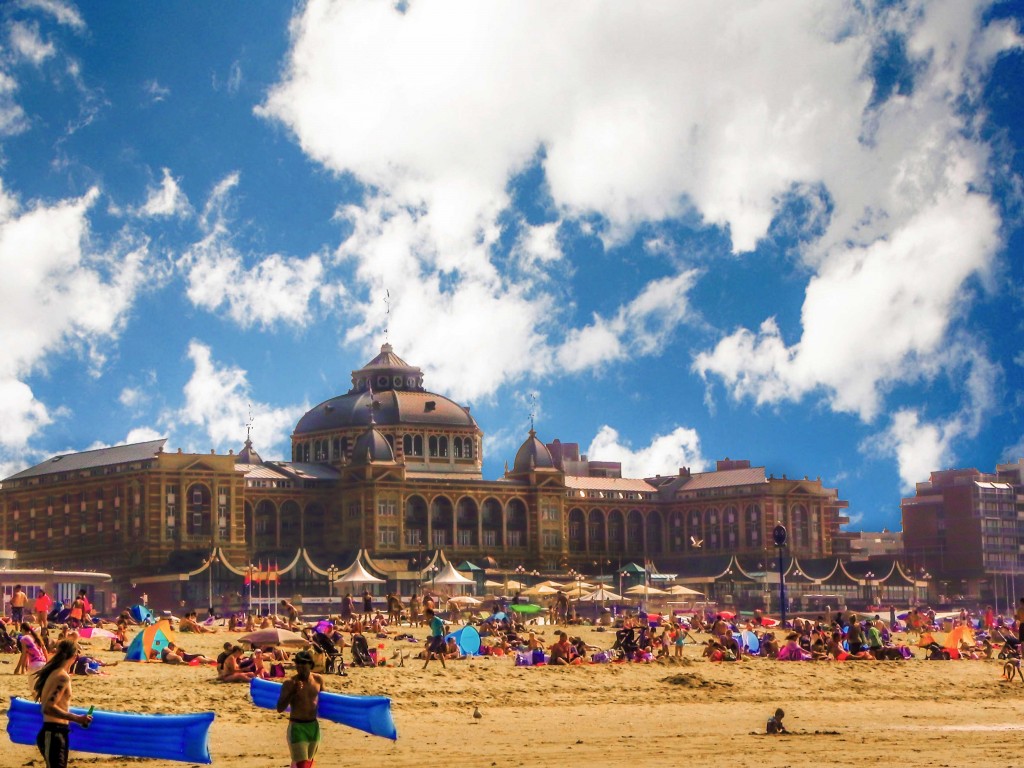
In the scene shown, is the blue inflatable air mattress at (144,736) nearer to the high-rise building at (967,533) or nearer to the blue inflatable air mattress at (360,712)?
the blue inflatable air mattress at (360,712)

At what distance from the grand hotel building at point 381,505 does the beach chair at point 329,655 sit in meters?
82.3

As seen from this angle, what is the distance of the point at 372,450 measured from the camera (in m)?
148

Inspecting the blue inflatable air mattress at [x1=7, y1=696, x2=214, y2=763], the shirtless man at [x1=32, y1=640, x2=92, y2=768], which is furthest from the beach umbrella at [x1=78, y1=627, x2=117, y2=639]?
the shirtless man at [x1=32, y1=640, x2=92, y2=768]

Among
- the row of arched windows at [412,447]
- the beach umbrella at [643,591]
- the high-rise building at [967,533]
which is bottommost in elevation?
the beach umbrella at [643,591]

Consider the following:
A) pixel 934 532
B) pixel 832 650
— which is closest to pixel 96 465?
pixel 934 532

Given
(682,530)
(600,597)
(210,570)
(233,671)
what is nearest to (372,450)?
(210,570)

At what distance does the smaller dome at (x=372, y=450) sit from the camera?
14800cm

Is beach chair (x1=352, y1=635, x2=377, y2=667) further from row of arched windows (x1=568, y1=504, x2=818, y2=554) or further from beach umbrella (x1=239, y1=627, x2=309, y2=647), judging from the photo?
Result: row of arched windows (x1=568, y1=504, x2=818, y2=554)

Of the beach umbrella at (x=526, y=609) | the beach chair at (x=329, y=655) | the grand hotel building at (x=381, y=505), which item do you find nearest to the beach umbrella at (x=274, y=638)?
the beach chair at (x=329, y=655)

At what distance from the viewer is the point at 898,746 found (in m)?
36.0

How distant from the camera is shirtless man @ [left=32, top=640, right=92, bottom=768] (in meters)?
24.5

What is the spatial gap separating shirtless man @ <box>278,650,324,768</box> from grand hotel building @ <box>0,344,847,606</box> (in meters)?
106

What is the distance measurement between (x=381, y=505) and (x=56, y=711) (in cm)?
12228

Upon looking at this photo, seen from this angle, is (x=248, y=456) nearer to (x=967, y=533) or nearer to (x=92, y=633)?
(x=967, y=533)
